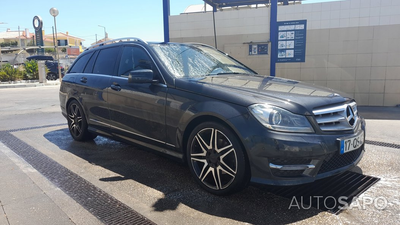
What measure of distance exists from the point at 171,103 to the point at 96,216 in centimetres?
138

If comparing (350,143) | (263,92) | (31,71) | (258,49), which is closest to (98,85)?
(263,92)

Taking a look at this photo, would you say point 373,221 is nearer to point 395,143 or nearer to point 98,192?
point 98,192

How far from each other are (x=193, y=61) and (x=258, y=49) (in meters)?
6.14

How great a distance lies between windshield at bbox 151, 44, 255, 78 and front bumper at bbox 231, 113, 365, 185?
123 centimetres

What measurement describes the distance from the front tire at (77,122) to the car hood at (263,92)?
2.46 m

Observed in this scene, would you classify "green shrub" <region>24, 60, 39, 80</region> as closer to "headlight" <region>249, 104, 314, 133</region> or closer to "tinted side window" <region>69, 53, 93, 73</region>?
"tinted side window" <region>69, 53, 93, 73</region>

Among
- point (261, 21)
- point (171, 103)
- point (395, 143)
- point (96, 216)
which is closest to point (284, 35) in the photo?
→ point (261, 21)

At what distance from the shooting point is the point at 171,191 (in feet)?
11.2

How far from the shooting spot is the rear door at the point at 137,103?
145 inches

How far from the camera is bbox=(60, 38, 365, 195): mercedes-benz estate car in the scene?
279 centimetres

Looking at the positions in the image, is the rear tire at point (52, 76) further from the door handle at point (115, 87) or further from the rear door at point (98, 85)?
the door handle at point (115, 87)

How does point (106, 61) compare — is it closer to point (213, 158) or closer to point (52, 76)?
point (213, 158)

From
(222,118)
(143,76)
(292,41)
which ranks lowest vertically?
(222,118)

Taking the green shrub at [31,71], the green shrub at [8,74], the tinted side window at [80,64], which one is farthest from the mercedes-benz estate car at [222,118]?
the green shrub at [31,71]
